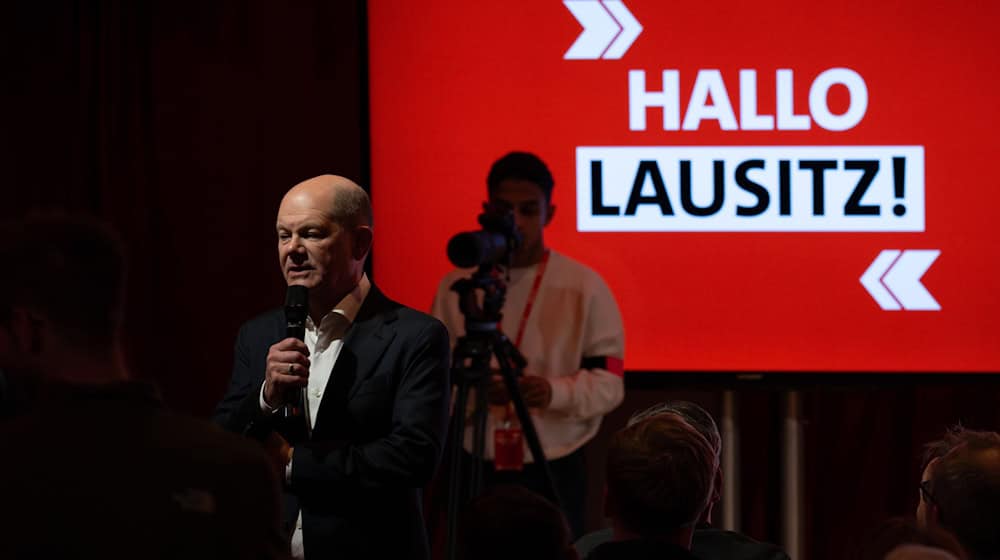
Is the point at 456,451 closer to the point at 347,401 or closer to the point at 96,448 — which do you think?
the point at 347,401

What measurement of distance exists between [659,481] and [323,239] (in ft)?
2.81

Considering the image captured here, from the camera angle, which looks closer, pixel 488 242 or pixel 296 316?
pixel 296 316

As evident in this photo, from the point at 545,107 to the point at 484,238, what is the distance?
1.21 m

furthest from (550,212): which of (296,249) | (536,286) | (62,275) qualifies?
(62,275)

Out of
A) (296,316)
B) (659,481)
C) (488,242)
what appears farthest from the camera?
(488,242)

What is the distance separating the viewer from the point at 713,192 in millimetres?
3854

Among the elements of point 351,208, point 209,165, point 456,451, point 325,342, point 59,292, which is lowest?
point 456,451

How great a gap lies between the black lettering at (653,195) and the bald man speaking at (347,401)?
1.79m

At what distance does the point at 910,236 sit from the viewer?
12.5ft

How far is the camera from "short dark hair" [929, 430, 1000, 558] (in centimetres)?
167

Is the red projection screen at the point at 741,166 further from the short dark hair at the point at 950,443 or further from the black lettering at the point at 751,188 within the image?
the short dark hair at the point at 950,443

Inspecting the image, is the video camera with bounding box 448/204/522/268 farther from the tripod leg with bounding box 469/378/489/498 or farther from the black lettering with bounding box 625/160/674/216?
the black lettering with bounding box 625/160/674/216

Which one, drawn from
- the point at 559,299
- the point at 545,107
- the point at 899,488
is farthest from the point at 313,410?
the point at 899,488

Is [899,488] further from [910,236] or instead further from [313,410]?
[313,410]
